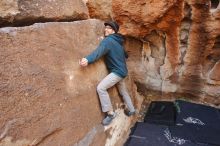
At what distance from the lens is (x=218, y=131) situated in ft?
12.2

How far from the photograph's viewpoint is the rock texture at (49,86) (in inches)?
82.4

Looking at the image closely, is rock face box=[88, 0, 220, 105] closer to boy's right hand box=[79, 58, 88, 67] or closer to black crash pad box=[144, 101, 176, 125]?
black crash pad box=[144, 101, 176, 125]

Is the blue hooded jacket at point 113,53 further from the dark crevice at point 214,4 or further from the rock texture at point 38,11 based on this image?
the dark crevice at point 214,4

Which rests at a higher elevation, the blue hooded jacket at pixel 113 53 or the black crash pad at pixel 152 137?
the blue hooded jacket at pixel 113 53

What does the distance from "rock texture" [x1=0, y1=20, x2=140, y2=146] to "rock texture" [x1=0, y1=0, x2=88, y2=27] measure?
0.14 metres

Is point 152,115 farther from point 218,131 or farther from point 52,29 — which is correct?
point 52,29

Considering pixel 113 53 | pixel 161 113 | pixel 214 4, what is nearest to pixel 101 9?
pixel 113 53

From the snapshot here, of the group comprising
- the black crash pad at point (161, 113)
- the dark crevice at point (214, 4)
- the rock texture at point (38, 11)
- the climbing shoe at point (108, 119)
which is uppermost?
the rock texture at point (38, 11)

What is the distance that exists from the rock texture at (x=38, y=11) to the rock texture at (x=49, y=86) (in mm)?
143

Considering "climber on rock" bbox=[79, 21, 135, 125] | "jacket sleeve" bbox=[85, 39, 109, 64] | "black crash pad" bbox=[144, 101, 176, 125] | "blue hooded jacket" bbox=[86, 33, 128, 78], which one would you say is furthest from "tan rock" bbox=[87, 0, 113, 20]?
"black crash pad" bbox=[144, 101, 176, 125]

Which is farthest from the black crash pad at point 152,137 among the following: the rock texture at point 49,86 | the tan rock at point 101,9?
the tan rock at point 101,9

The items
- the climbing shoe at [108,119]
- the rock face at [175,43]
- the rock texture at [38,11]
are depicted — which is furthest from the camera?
the rock face at [175,43]

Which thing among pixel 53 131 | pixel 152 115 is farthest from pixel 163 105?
pixel 53 131

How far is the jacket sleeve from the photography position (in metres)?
2.89
